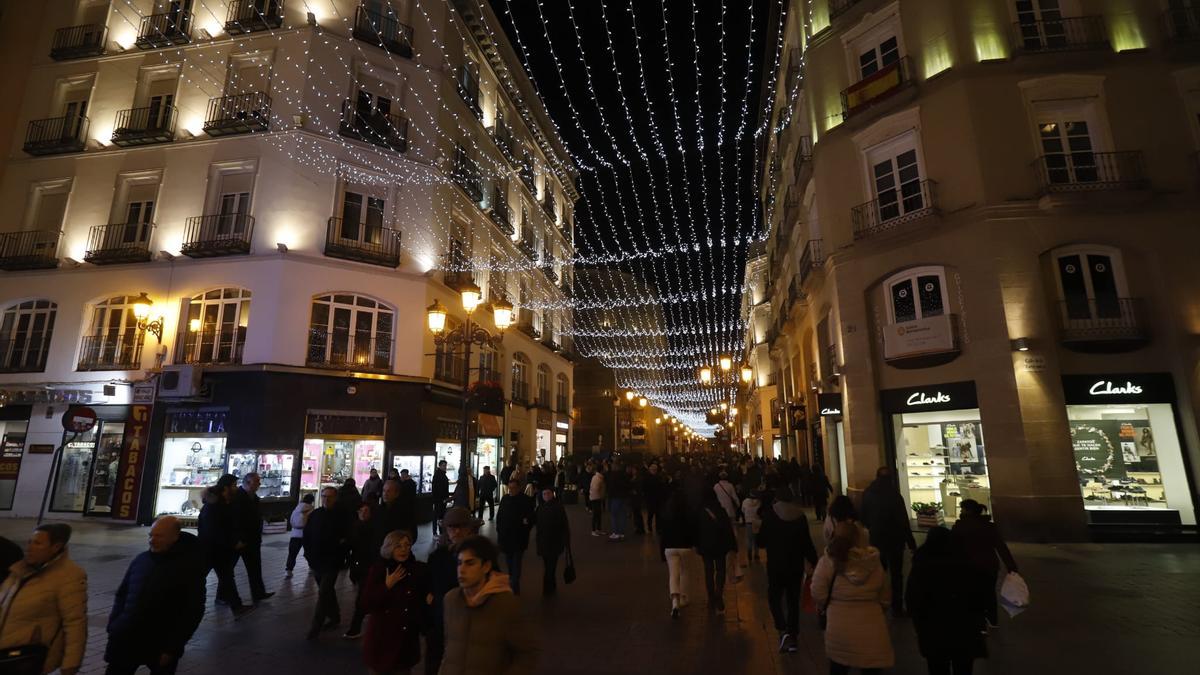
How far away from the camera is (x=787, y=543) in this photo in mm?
6188

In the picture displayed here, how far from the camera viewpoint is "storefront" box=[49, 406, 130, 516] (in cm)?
1708

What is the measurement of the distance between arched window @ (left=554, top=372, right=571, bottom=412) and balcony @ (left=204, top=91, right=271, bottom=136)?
Answer: 1924cm

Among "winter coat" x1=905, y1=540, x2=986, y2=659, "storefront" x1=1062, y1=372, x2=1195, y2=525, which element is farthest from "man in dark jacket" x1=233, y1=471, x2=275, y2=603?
"storefront" x1=1062, y1=372, x2=1195, y2=525

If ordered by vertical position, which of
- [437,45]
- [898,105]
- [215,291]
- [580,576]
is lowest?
[580,576]

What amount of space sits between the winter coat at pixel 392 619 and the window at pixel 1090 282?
15526 mm

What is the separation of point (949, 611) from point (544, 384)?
89.0 ft

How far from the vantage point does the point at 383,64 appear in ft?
61.8

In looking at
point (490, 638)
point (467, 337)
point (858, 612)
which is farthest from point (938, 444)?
point (490, 638)

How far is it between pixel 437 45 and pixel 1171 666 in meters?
22.0

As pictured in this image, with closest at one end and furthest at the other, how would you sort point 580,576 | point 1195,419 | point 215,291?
point 580,576 → point 1195,419 → point 215,291

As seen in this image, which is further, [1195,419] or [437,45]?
[437,45]

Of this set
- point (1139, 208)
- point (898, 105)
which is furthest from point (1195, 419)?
point (898, 105)

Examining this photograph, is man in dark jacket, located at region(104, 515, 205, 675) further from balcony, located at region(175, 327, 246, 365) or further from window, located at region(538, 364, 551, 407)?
window, located at region(538, 364, 551, 407)

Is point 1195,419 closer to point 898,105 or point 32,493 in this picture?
point 898,105
